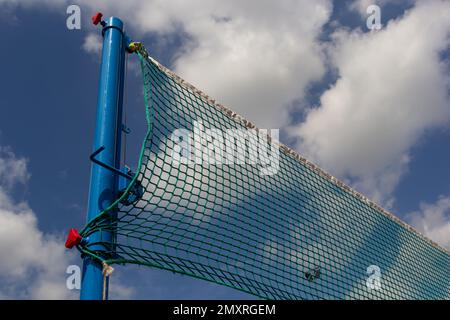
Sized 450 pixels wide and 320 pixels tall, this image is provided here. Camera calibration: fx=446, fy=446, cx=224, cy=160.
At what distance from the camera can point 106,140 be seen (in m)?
5.04

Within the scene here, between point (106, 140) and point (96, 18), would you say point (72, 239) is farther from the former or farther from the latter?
point (96, 18)

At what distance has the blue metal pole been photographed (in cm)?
446

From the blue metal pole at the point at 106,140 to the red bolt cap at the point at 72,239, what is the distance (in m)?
0.19

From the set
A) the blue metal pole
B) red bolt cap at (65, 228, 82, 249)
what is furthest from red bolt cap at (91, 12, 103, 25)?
red bolt cap at (65, 228, 82, 249)

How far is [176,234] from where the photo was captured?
199 inches

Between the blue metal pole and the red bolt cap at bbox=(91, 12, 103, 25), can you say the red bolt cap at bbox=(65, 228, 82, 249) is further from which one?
the red bolt cap at bbox=(91, 12, 103, 25)

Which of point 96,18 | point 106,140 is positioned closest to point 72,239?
point 106,140

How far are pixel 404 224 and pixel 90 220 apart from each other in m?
7.23

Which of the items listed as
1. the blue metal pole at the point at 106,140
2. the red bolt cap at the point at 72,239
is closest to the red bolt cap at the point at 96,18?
the blue metal pole at the point at 106,140

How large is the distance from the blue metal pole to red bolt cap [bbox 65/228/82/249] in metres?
0.19

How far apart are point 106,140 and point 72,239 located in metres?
1.20

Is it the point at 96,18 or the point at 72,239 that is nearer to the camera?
the point at 72,239

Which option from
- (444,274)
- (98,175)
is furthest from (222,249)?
(444,274)

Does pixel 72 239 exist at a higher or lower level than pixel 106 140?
lower
